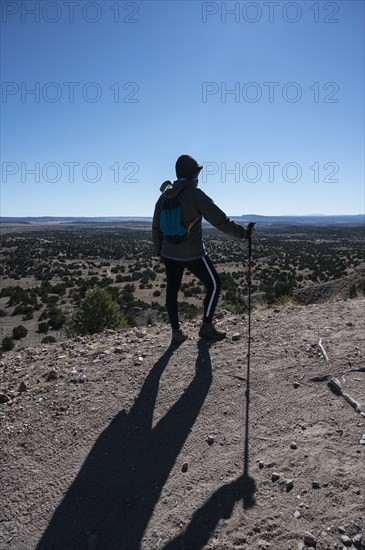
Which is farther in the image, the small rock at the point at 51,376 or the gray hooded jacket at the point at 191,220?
the small rock at the point at 51,376

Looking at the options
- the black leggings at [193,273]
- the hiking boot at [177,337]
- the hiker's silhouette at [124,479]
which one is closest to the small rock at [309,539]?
the hiker's silhouette at [124,479]

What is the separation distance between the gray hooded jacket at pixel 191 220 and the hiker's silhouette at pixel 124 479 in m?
1.57

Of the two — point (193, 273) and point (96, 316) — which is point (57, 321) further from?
point (193, 273)

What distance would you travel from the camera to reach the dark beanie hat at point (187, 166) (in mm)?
4797

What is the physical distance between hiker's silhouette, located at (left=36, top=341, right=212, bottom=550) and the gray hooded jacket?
157 cm

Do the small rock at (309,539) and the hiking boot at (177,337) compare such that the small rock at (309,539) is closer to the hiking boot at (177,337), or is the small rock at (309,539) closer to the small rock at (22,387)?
the hiking boot at (177,337)

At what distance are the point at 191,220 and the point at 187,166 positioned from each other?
0.59 meters

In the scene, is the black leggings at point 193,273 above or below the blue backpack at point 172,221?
below

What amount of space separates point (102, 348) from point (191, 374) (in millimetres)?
1642

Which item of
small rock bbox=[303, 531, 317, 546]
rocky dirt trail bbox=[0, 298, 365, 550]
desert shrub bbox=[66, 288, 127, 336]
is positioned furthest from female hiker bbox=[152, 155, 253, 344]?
desert shrub bbox=[66, 288, 127, 336]

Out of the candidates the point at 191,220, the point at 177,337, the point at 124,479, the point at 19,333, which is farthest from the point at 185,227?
the point at 19,333

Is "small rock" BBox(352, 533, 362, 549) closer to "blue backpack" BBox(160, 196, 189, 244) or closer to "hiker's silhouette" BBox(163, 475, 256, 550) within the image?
"hiker's silhouette" BBox(163, 475, 256, 550)

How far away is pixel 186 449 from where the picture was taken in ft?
11.2

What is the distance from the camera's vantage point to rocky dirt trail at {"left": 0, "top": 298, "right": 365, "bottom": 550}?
2.70 meters
